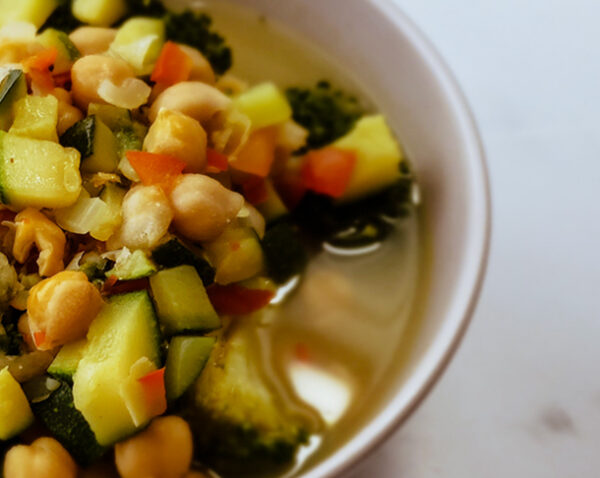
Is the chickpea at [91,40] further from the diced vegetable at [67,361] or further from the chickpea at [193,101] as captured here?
the diced vegetable at [67,361]

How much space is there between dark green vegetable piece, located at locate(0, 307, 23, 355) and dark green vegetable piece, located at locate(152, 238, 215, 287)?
7.8 inches

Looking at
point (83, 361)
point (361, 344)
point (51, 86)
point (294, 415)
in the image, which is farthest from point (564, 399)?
point (51, 86)

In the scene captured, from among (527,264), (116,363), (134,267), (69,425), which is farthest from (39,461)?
(527,264)

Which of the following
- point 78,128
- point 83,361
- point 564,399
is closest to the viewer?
point 83,361

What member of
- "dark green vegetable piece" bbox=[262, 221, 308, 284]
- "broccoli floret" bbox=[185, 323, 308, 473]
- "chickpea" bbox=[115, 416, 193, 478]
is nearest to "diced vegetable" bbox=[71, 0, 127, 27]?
"dark green vegetable piece" bbox=[262, 221, 308, 284]

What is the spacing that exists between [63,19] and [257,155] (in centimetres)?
43

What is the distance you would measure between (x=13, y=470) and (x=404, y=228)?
28.0 inches

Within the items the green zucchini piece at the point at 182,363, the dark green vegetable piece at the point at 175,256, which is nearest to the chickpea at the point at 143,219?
the dark green vegetable piece at the point at 175,256

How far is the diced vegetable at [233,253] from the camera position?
1042 millimetres

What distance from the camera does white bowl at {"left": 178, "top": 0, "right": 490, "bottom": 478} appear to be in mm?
932

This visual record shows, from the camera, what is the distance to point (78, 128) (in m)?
1.02

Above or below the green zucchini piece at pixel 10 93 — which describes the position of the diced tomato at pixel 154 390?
below

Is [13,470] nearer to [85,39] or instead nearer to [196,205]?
[196,205]

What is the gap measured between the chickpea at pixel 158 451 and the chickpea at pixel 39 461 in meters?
0.06
